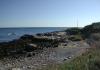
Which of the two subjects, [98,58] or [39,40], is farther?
[39,40]

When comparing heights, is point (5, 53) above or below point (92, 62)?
below

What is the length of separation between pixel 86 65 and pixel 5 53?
1221 centimetres

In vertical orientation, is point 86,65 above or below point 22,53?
above

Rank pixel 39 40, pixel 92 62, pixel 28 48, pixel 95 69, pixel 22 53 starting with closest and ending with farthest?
pixel 95 69 < pixel 92 62 < pixel 22 53 < pixel 28 48 < pixel 39 40

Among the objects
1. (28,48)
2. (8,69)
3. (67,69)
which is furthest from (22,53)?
(67,69)

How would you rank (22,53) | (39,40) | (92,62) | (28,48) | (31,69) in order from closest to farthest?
(92,62) → (31,69) → (22,53) → (28,48) → (39,40)

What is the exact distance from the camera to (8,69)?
10773 mm

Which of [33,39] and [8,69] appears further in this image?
[33,39]

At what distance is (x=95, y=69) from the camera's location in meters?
6.55

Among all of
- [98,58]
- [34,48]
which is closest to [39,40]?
[34,48]

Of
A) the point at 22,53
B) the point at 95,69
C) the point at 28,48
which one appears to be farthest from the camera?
the point at 28,48

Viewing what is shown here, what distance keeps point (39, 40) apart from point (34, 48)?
237 inches

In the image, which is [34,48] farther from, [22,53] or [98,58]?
[98,58]

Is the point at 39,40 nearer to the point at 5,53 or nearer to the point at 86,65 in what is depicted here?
the point at 5,53
